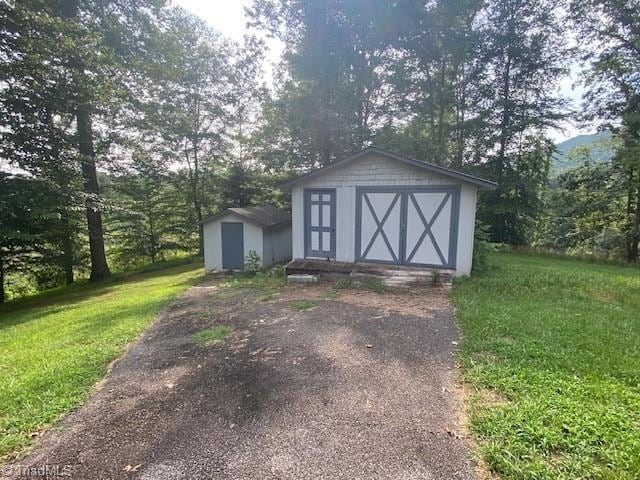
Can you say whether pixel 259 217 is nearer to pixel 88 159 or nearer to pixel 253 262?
pixel 253 262

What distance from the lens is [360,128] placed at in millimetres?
17281

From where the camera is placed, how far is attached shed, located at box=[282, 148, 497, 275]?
7949 millimetres

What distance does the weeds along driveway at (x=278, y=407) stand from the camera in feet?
7.92

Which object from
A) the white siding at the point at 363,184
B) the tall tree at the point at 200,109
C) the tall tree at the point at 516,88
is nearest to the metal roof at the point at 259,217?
the white siding at the point at 363,184

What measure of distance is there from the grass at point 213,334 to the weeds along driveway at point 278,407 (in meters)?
0.03

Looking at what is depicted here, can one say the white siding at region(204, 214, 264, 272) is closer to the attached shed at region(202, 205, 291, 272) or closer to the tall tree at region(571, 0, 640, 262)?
the attached shed at region(202, 205, 291, 272)

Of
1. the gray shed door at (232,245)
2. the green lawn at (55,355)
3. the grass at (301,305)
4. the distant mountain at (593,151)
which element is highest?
the distant mountain at (593,151)

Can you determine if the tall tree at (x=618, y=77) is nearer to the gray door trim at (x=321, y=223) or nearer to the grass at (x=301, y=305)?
the gray door trim at (x=321, y=223)

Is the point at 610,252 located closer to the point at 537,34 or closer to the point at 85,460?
the point at 537,34

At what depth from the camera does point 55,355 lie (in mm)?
4707

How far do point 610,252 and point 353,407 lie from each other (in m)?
19.0

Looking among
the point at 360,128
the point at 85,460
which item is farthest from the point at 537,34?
the point at 85,460

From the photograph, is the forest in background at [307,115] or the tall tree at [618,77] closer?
the forest in background at [307,115]

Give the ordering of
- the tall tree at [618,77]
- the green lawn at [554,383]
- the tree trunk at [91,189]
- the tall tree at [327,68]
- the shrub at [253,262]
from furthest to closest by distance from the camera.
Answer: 1. the tall tree at [327,68]
2. the tall tree at [618,77]
3. the tree trunk at [91,189]
4. the shrub at [253,262]
5. the green lawn at [554,383]
